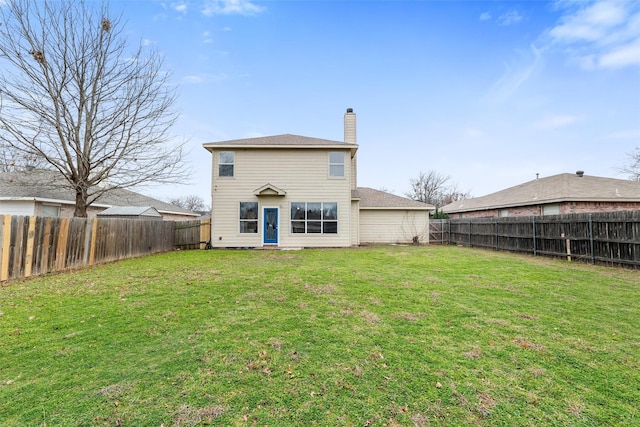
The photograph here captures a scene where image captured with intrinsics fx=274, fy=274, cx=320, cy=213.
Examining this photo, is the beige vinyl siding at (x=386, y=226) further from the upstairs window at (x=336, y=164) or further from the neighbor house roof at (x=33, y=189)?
the neighbor house roof at (x=33, y=189)

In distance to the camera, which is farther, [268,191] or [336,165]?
[336,165]

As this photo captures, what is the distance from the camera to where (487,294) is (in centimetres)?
552

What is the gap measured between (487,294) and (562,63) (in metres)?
13.5

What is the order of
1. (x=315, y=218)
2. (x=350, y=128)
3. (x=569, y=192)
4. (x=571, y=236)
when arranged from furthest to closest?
(x=350, y=128), (x=569, y=192), (x=315, y=218), (x=571, y=236)

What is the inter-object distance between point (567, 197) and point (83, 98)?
2223cm

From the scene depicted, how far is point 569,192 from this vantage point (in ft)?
47.5

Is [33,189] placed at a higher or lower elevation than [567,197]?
higher

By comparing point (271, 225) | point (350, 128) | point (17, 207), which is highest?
point (350, 128)

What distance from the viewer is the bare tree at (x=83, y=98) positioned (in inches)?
375

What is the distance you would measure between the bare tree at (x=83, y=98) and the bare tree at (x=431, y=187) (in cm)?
3819

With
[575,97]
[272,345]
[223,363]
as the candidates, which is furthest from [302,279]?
[575,97]

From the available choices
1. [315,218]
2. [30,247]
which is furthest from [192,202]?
[30,247]

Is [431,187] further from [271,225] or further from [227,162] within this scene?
[227,162]

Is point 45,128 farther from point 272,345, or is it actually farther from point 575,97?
point 575,97
